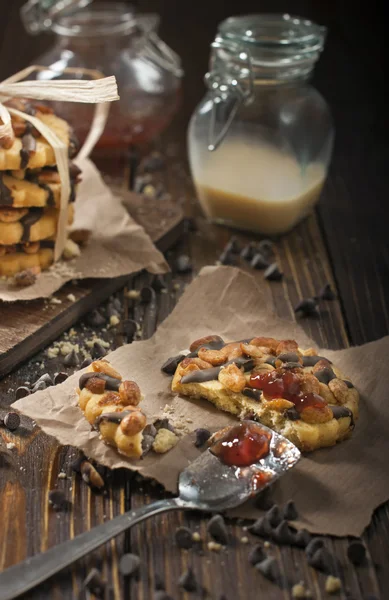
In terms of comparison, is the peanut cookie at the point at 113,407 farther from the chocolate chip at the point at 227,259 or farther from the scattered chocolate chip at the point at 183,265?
the chocolate chip at the point at 227,259

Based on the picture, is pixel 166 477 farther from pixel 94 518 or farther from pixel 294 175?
pixel 294 175

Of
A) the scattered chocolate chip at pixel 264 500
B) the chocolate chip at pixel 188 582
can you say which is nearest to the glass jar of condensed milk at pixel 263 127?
the scattered chocolate chip at pixel 264 500

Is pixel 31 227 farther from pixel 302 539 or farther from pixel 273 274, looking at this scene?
pixel 302 539

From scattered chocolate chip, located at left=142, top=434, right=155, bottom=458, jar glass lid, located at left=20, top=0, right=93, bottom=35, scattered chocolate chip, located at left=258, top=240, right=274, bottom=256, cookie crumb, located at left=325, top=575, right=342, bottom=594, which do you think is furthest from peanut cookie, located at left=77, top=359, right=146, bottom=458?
jar glass lid, located at left=20, top=0, right=93, bottom=35

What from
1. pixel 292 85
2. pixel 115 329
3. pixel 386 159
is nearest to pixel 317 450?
pixel 115 329

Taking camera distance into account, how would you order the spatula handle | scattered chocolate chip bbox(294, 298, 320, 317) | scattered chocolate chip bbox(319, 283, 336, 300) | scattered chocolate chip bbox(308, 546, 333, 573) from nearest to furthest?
the spatula handle
scattered chocolate chip bbox(308, 546, 333, 573)
scattered chocolate chip bbox(294, 298, 320, 317)
scattered chocolate chip bbox(319, 283, 336, 300)

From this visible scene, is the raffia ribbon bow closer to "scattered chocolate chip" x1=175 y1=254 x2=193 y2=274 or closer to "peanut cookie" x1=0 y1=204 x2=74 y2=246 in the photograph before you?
"peanut cookie" x1=0 y1=204 x2=74 y2=246

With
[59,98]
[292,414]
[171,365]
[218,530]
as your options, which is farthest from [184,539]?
[59,98]
